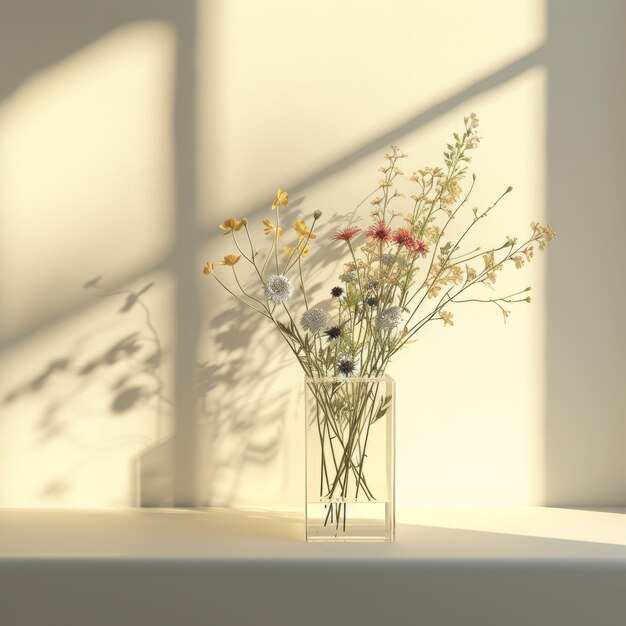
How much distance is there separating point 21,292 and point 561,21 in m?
1.17

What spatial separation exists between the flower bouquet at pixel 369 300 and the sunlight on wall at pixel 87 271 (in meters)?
0.20

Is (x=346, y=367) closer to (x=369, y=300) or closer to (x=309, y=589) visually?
(x=369, y=300)

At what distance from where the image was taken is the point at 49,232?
1.69 meters

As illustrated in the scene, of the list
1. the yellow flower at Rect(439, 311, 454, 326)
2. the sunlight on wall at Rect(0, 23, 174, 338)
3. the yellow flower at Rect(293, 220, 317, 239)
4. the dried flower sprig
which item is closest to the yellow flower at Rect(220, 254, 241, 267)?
the dried flower sprig

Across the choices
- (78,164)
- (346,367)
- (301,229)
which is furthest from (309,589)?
(78,164)

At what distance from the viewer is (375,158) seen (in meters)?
1.70

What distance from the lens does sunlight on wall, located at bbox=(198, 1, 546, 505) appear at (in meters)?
1.69

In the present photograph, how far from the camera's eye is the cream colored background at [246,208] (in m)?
1.69

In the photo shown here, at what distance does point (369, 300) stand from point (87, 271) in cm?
57

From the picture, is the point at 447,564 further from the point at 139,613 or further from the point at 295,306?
the point at 295,306

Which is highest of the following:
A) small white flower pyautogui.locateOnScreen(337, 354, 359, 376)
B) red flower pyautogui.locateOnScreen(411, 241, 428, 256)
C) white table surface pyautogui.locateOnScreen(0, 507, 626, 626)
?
red flower pyautogui.locateOnScreen(411, 241, 428, 256)

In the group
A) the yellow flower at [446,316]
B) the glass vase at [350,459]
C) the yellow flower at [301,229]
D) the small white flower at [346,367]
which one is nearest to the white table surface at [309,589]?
the glass vase at [350,459]

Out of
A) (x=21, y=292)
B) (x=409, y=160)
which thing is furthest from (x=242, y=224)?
(x=21, y=292)

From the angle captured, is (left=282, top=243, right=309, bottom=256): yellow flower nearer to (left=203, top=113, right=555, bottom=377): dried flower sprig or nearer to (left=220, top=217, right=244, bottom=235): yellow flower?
(left=203, top=113, right=555, bottom=377): dried flower sprig
